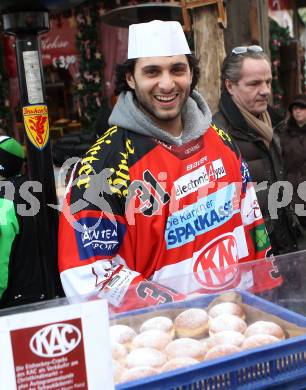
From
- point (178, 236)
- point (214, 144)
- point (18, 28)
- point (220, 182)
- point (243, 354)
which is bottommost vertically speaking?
point (243, 354)

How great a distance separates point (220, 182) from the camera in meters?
2.37

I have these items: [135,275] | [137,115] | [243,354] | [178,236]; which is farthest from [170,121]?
[243,354]

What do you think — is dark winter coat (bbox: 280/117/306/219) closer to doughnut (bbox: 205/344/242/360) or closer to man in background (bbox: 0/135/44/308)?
man in background (bbox: 0/135/44/308)

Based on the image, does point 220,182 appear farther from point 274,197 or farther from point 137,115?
point 274,197

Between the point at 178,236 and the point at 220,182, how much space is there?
300mm

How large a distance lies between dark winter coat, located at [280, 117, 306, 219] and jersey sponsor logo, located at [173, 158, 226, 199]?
12.0 ft

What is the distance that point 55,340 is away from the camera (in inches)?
44.1

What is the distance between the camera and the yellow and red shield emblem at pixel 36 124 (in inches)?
128

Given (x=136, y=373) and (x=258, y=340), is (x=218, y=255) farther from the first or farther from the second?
(x=136, y=373)

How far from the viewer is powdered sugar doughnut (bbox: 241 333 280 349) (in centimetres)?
139

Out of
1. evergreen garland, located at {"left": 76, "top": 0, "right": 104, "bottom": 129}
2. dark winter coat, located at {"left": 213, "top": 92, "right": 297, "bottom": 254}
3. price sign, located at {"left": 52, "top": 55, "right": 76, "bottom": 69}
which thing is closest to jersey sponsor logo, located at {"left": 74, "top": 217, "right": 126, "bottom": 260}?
dark winter coat, located at {"left": 213, "top": 92, "right": 297, "bottom": 254}

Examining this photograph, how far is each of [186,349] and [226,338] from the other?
0.34 ft

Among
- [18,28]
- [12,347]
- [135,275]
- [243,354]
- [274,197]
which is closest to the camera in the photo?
[12,347]

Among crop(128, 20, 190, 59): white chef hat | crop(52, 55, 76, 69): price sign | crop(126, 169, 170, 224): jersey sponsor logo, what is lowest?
crop(126, 169, 170, 224): jersey sponsor logo
